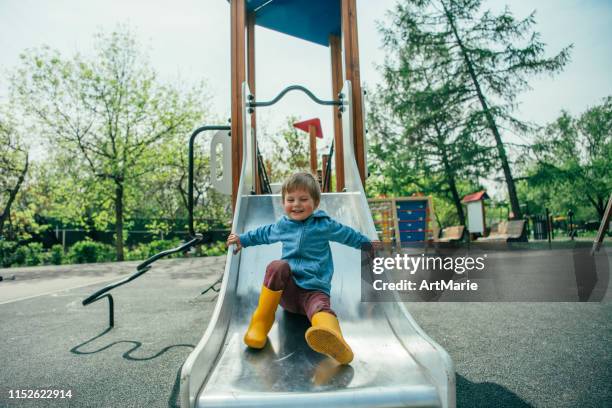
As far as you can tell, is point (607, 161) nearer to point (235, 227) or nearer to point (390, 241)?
point (390, 241)

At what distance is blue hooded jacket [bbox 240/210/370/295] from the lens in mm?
2044

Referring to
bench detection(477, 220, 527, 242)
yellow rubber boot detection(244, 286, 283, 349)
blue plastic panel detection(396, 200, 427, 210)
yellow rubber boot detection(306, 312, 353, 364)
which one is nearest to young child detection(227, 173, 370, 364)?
yellow rubber boot detection(244, 286, 283, 349)

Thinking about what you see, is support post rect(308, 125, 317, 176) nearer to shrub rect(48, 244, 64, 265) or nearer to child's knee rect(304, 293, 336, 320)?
child's knee rect(304, 293, 336, 320)

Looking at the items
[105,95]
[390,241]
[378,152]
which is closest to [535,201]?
[378,152]

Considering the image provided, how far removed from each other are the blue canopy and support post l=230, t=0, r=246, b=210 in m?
1.01

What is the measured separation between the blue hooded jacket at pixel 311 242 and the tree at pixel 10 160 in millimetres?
14265

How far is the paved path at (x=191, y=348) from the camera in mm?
1746

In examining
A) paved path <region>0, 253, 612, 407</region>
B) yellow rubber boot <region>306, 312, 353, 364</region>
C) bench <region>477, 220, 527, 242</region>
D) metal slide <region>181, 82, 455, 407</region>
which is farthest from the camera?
bench <region>477, 220, 527, 242</region>

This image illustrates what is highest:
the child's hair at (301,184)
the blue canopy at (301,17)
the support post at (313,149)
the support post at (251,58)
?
the blue canopy at (301,17)

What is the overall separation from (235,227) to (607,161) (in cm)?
3000

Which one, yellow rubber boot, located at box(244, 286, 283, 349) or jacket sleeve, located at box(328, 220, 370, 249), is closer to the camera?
yellow rubber boot, located at box(244, 286, 283, 349)

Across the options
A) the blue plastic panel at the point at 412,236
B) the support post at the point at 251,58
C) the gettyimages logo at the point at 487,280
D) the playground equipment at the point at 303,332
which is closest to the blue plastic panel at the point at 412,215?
the blue plastic panel at the point at 412,236

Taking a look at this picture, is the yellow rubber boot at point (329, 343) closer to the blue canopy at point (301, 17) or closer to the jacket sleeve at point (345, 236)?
the jacket sleeve at point (345, 236)

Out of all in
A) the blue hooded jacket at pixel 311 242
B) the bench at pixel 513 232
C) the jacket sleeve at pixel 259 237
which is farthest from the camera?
the bench at pixel 513 232
